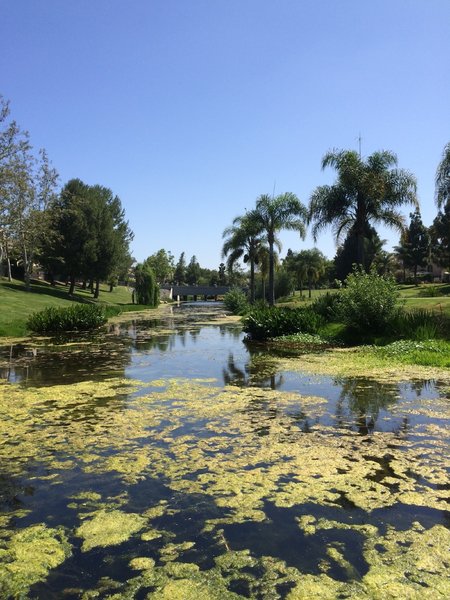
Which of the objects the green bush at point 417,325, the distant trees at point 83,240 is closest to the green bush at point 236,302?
the distant trees at point 83,240

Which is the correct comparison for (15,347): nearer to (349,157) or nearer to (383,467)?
(383,467)

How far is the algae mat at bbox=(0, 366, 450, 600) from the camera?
3.34m

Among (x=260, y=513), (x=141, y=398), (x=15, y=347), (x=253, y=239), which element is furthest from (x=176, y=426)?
(x=253, y=239)

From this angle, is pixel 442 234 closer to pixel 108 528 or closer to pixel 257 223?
pixel 257 223

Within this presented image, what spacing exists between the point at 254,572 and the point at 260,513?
0.93m

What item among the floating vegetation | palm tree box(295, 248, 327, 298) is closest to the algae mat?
the floating vegetation

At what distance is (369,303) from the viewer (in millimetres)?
17656

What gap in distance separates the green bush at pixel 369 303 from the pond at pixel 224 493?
7952 millimetres

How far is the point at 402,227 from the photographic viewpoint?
25.2 metres

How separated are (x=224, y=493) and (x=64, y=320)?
2037 cm

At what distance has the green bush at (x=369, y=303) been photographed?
1762 centimetres

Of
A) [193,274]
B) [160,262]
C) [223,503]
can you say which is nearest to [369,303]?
[223,503]

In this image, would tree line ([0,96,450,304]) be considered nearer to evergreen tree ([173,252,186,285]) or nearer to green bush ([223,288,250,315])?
green bush ([223,288,250,315])

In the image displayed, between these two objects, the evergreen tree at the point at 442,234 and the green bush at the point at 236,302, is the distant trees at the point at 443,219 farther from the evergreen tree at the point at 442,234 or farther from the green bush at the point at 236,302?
the green bush at the point at 236,302
